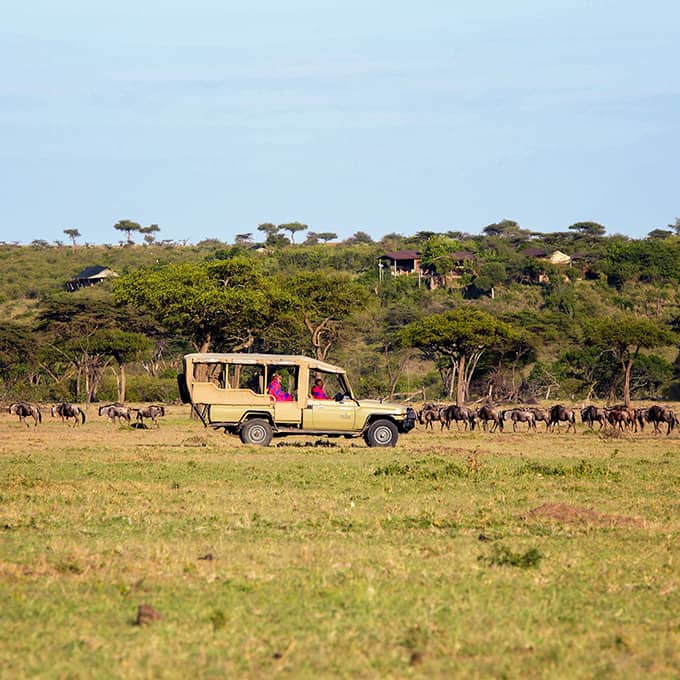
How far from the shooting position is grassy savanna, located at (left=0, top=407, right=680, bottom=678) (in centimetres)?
712

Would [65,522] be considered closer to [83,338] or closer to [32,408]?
[32,408]

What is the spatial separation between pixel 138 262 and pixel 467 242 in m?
33.2

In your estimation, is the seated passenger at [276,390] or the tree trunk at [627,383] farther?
the tree trunk at [627,383]

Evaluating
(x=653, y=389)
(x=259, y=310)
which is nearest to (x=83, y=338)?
(x=259, y=310)

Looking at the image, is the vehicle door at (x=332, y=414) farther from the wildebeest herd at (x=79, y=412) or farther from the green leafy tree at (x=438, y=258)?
the green leafy tree at (x=438, y=258)

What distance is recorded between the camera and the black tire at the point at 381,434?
26.4 metres

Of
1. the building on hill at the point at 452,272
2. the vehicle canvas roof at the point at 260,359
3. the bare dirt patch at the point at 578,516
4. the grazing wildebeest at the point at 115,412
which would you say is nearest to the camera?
the bare dirt patch at the point at 578,516

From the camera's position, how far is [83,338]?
194 feet

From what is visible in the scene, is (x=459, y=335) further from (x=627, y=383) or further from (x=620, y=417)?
(x=620, y=417)

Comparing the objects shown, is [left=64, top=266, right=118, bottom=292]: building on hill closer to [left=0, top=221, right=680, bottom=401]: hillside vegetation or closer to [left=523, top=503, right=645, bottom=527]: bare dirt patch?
[left=0, top=221, right=680, bottom=401]: hillside vegetation

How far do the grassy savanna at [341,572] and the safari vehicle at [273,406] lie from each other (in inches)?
255

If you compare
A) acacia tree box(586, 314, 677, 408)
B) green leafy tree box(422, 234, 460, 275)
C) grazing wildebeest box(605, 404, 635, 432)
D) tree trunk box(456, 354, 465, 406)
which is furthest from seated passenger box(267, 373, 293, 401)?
green leafy tree box(422, 234, 460, 275)

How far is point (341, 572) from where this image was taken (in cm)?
975

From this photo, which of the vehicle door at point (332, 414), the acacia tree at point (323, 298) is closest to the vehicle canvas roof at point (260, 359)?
the vehicle door at point (332, 414)
